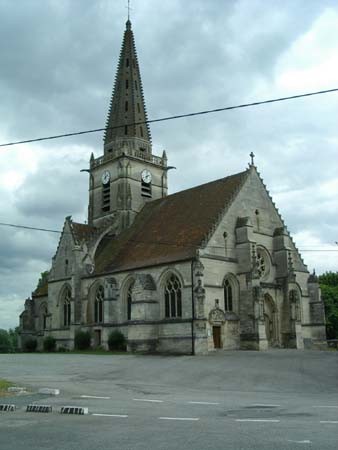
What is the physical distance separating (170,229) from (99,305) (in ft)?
29.3

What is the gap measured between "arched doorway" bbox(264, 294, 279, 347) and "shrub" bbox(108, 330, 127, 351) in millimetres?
10700

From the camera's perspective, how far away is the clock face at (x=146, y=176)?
5198 cm

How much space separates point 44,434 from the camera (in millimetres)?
9398

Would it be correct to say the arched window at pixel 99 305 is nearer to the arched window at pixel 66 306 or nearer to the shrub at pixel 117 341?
the arched window at pixel 66 306

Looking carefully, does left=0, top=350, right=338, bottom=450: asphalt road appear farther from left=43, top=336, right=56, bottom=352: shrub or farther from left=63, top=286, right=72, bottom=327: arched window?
left=63, top=286, right=72, bottom=327: arched window

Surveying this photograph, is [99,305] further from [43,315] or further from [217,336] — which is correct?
[217,336]

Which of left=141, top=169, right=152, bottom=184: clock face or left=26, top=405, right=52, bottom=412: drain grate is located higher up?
left=141, top=169, right=152, bottom=184: clock face

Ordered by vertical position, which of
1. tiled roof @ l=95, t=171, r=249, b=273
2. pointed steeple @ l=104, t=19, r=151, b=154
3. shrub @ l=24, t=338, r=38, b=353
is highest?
pointed steeple @ l=104, t=19, r=151, b=154

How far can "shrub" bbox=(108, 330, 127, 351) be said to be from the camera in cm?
3916

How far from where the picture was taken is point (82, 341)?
4231cm

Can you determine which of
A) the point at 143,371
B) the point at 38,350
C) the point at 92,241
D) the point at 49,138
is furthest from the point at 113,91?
the point at 49,138

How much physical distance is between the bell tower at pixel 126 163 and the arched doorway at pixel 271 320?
15.3 m

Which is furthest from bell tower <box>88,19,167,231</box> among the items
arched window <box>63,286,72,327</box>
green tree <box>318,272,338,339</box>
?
green tree <box>318,272,338,339</box>

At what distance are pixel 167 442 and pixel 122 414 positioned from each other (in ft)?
11.8
